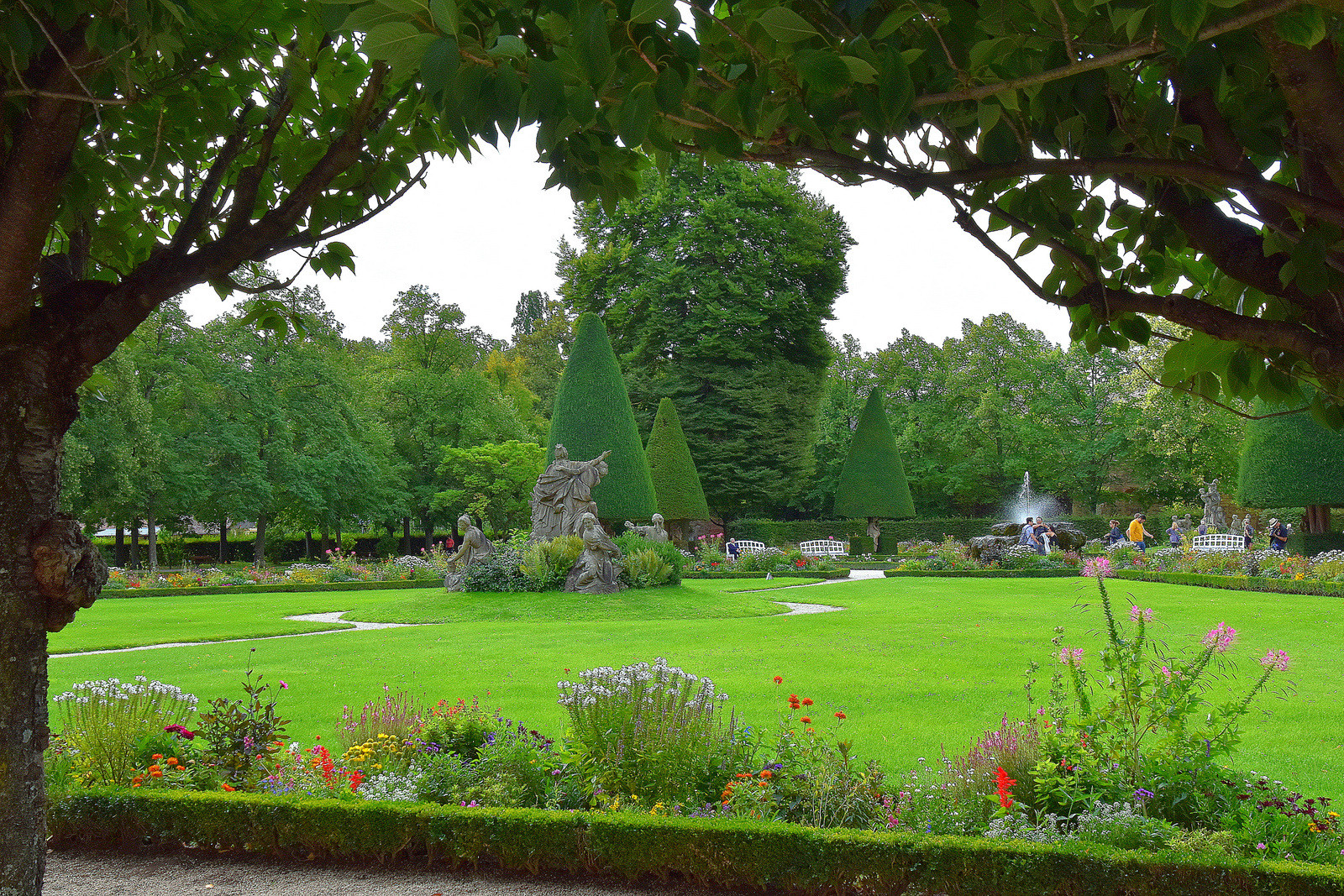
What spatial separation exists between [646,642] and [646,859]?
23.7ft

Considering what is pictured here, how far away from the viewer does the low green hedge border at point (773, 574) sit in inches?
926

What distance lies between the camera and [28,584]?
2461 mm

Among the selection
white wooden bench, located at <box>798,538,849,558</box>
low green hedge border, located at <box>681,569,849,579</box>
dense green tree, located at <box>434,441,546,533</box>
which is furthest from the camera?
dense green tree, located at <box>434,441,546,533</box>

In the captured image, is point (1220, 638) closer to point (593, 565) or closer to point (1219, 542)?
point (593, 565)

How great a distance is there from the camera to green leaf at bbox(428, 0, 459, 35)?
1.18m

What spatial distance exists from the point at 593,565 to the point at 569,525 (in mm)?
1712

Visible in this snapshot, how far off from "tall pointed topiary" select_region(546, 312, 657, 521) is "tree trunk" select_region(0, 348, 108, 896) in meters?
19.2

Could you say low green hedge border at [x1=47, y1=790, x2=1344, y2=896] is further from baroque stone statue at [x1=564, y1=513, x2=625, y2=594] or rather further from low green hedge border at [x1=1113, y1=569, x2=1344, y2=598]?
low green hedge border at [x1=1113, y1=569, x2=1344, y2=598]

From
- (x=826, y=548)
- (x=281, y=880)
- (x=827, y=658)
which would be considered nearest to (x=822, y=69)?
(x=281, y=880)

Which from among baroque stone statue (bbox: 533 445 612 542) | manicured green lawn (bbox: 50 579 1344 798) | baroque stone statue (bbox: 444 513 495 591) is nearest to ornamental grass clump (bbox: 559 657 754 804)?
manicured green lawn (bbox: 50 579 1344 798)

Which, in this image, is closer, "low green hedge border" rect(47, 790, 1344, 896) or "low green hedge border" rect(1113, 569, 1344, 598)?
"low green hedge border" rect(47, 790, 1344, 896)

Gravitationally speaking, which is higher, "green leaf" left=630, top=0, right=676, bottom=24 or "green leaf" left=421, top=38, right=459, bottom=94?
"green leaf" left=630, top=0, right=676, bottom=24

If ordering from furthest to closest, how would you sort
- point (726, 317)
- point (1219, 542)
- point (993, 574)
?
point (726, 317) < point (1219, 542) < point (993, 574)

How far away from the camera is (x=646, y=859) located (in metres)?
4.30
